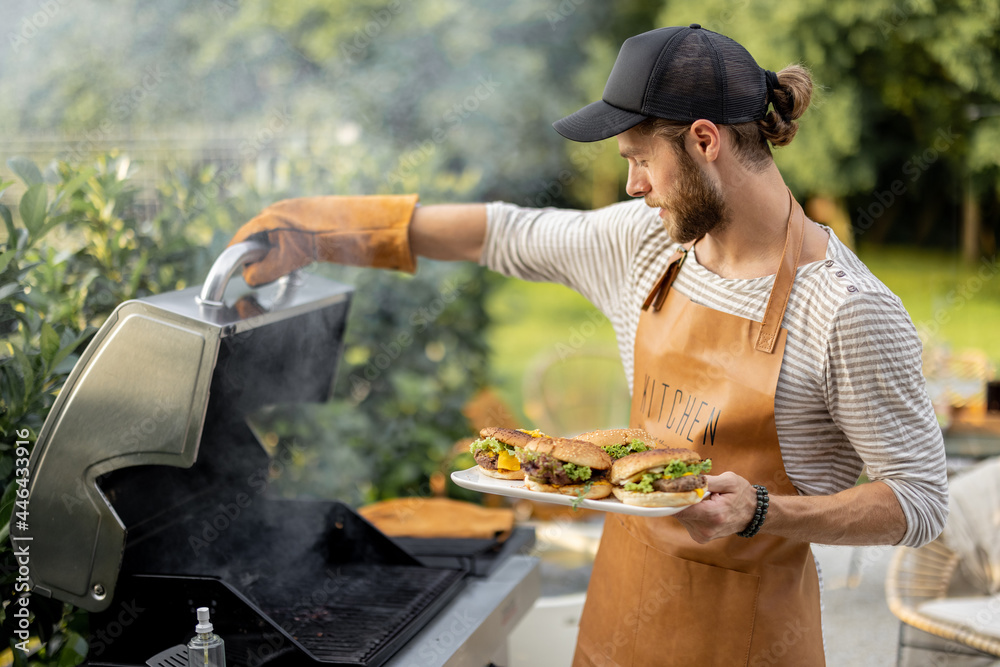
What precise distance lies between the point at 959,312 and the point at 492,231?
28.4ft

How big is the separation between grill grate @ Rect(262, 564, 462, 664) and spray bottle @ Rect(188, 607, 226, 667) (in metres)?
0.20

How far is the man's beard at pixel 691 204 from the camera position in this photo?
1658mm

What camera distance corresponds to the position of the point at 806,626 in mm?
1792

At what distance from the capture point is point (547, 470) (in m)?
1.57

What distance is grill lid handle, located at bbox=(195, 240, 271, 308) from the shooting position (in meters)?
1.68

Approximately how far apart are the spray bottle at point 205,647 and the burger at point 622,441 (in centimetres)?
84

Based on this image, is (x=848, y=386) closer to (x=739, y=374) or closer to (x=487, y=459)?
(x=739, y=374)

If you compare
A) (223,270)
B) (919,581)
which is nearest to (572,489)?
(223,270)

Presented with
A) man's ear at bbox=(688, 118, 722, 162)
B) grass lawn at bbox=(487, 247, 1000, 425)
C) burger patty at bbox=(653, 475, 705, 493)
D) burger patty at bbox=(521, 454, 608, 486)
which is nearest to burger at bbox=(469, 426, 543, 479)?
burger patty at bbox=(521, 454, 608, 486)

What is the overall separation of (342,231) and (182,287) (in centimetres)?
67

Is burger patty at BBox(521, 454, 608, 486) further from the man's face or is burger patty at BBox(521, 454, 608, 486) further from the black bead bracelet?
the man's face

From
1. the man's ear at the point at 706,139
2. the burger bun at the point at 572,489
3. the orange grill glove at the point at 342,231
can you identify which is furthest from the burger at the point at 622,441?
the orange grill glove at the point at 342,231

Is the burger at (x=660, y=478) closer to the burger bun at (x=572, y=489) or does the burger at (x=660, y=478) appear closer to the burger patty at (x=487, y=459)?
the burger bun at (x=572, y=489)

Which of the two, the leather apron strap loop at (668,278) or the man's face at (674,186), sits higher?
the man's face at (674,186)
